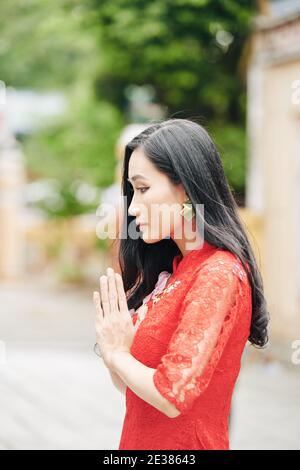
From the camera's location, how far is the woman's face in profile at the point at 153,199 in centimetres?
139

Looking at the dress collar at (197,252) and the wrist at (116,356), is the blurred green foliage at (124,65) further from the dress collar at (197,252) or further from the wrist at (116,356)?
the wrist at (116,356)

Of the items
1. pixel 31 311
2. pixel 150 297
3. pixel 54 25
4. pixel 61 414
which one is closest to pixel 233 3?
pixel 54 25

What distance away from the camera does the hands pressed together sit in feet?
4.42

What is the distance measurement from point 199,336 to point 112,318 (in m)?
0.19

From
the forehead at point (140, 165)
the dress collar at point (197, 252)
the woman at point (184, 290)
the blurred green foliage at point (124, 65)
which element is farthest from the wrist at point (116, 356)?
the blurred green foliage at point (124, 65)

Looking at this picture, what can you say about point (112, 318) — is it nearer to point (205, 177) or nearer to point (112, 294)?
point (112, 294)

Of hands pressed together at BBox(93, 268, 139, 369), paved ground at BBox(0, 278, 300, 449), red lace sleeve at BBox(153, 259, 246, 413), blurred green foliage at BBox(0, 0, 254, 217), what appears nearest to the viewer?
red lace sleeve at BBox(153, 259, 246, 413)

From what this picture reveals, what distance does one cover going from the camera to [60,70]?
1170 centimetres

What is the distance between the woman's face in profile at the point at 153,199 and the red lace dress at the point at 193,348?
0.08 m

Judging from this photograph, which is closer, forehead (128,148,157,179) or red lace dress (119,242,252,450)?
red lace dress (119,242,252,450)

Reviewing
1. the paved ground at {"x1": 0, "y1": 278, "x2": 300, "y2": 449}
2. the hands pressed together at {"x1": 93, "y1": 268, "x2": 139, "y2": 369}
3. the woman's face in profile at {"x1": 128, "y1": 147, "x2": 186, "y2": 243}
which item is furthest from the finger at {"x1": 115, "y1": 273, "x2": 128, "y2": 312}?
the paved ground at {"x1": 0, "y1": 278, "x2": 300, "y2": 449}

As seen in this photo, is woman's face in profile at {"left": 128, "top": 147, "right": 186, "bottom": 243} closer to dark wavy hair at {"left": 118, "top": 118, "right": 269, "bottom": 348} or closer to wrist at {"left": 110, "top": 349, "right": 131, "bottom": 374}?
dark wavy hair at {"left": 118, "top": 118, "right": 269, "bottom": 348}

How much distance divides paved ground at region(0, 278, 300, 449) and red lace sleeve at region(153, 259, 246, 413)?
2369 millimetres

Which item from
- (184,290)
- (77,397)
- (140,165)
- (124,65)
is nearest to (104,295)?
(184,290)
